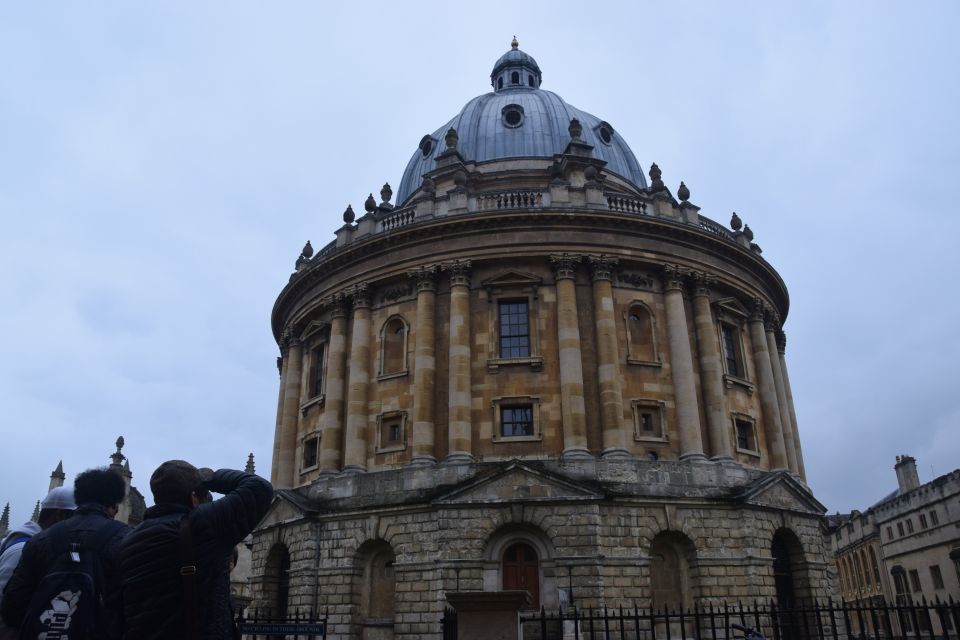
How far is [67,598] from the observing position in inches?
207

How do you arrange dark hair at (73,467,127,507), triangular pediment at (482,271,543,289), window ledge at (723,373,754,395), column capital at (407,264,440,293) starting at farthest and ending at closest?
window ledge at (723,373,754,395), column capital at (407,264,440,293), triangular pediment at (482,271,543,289), dark hair at (73,467,127,507)

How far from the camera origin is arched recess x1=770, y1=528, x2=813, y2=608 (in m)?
26.4

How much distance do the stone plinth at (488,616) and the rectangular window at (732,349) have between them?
21416 mm

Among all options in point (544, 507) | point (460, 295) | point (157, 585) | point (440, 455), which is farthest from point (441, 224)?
point (157, 585)

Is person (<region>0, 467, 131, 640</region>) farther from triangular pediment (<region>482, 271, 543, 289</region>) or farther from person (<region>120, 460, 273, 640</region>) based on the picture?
triangular pediment (<region>482, 271, 543, 289</region>)

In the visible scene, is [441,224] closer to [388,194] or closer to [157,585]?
[388,194]

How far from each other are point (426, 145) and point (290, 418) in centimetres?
1624

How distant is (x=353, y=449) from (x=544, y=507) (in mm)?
8209

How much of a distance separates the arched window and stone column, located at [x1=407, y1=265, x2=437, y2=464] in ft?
25.0

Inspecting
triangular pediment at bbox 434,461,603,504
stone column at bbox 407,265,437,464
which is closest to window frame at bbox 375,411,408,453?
stone column at bbox 407,265,437,464

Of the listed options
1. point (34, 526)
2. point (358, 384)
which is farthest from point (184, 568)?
point (358, 384)

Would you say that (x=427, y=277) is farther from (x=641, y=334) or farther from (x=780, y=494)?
(x=780, y=494)

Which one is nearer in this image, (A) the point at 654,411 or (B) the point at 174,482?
(B) the point at 174,482

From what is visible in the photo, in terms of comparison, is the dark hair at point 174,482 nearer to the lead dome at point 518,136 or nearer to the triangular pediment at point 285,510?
the triangular pediment at point 285,510
